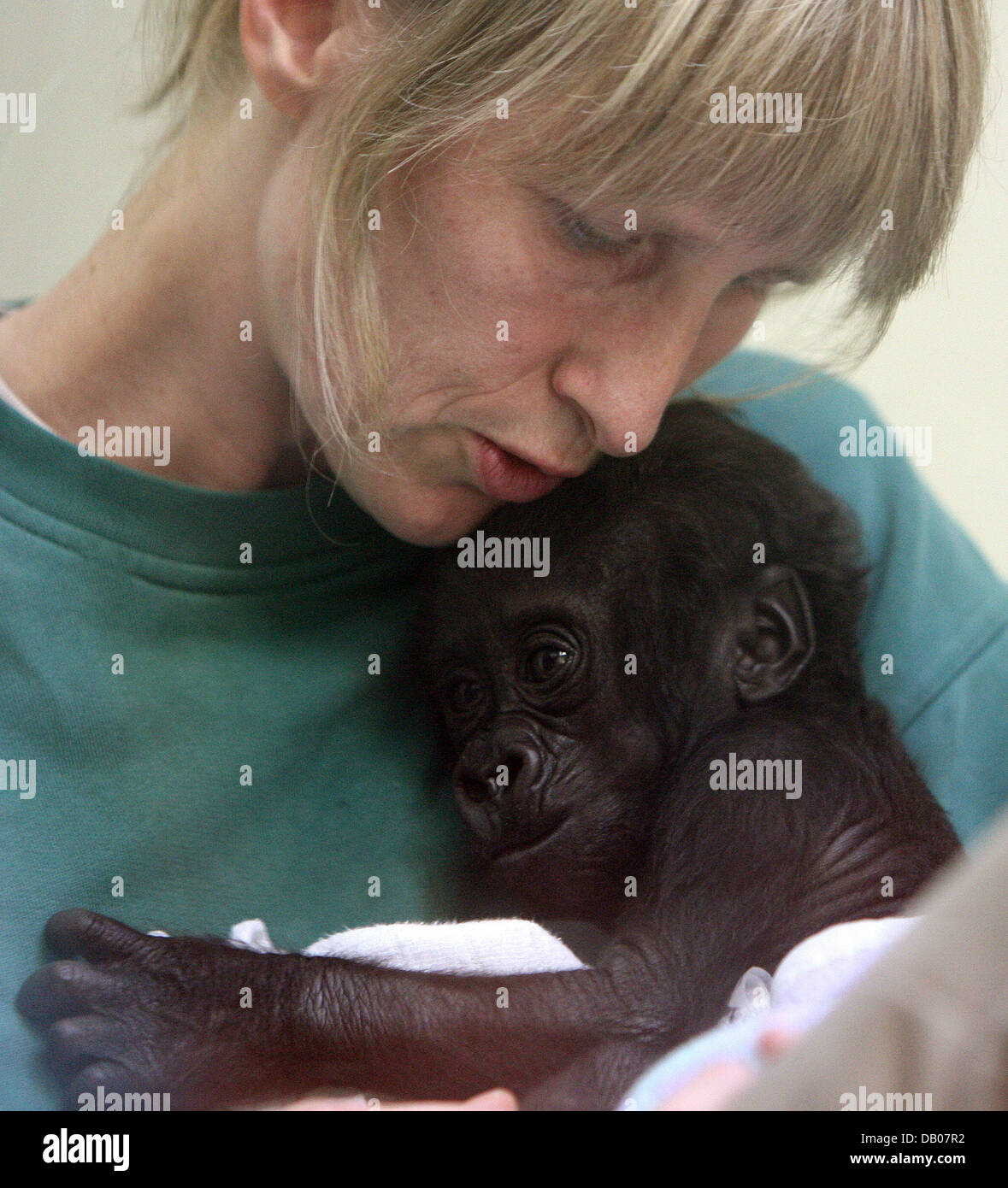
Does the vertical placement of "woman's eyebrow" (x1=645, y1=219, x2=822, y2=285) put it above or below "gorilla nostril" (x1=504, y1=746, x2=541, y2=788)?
above

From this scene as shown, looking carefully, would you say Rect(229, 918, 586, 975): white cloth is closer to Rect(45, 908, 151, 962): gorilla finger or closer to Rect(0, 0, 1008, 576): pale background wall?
Rect(45, 908, 151, 962): gorilla finger

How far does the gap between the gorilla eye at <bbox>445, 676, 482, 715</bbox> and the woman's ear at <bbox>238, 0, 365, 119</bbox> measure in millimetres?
482

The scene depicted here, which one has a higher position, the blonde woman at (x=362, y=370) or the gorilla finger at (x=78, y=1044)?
the blonde woman at (x=362, y=370)

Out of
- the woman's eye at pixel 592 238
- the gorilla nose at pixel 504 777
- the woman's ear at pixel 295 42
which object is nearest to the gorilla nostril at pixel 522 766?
the gorilla nose at pixel 504 777

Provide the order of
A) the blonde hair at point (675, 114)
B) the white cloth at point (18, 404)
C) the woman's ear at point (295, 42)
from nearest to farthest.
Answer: the blonde hair at point (675, 114) → the woman's ear at point (295, 42) → the white cloth at point (18, 404)

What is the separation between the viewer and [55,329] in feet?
3.37

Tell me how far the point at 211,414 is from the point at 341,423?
147 mm

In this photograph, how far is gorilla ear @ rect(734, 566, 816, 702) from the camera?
1.05 metres

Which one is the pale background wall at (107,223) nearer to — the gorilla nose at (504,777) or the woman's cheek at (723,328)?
the woman's cheek at (723,328)

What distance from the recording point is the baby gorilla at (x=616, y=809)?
836 mm

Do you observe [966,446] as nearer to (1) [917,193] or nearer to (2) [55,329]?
(1) [917,193]

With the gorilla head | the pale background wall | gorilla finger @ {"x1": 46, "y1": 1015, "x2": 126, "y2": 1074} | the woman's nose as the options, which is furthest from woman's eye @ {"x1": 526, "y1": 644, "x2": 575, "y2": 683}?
gorilla finger @ {"x1": 46, "y1": 1015, "x2": 126, "y2": 1074}

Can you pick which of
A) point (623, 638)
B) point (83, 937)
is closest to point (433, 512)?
point (623, 638)

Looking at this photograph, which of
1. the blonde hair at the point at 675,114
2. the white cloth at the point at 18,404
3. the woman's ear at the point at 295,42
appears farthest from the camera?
the white cloth at the point at 18,404
